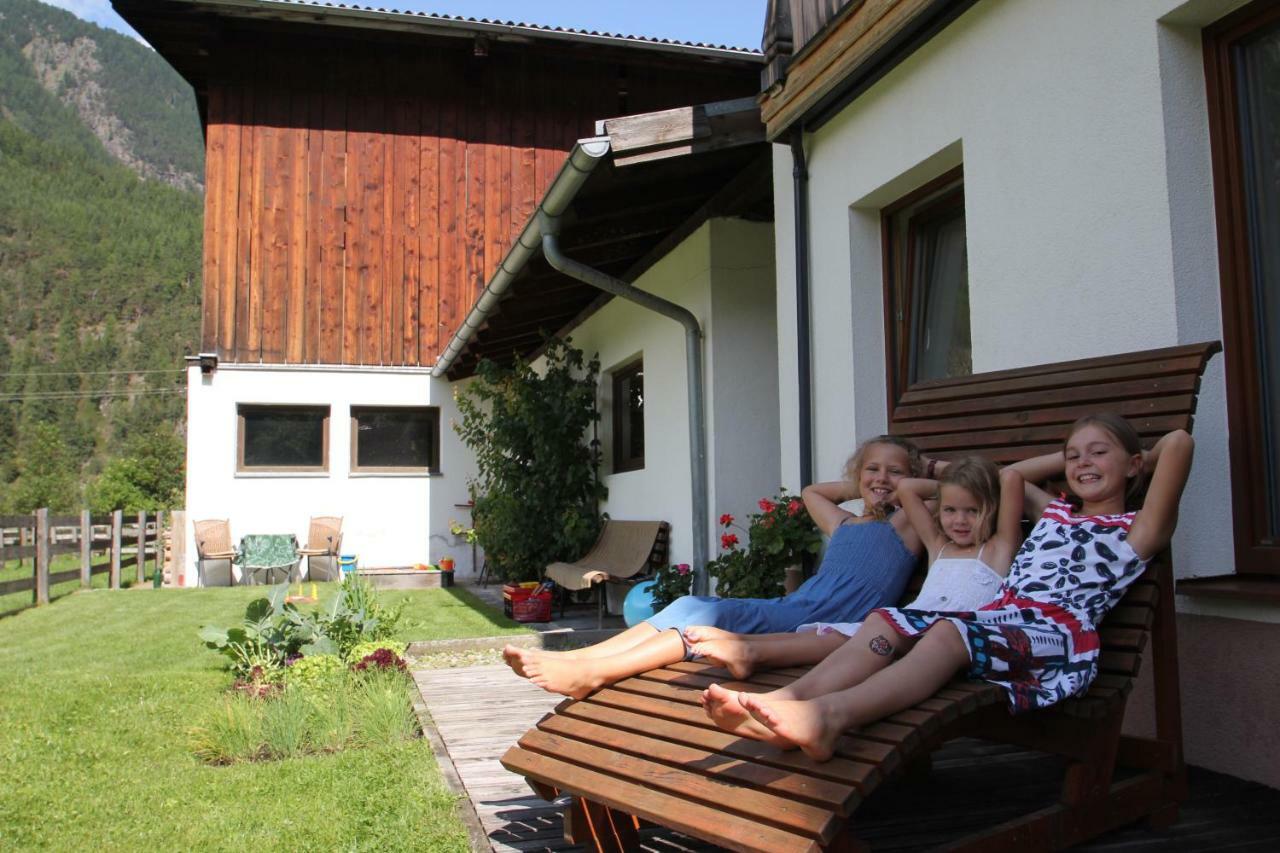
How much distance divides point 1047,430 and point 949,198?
171 cm

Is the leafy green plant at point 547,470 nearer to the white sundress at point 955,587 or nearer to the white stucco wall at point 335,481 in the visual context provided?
the white stucco wall at point 335,481

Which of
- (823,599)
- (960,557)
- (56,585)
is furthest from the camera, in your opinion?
(56,585)

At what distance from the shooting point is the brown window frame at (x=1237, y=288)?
2.91 metres

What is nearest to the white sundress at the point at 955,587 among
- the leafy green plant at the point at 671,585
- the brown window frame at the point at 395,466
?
the leafy green plant at the point at 671,585

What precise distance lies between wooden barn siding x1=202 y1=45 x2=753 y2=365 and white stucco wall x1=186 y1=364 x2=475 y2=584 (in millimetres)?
312

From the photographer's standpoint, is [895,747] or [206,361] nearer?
[895,747]

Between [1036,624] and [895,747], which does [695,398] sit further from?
[895,747]

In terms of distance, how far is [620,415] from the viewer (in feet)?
31.6

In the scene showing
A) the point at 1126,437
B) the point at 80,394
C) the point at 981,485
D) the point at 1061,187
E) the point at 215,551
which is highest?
the point at 80,394

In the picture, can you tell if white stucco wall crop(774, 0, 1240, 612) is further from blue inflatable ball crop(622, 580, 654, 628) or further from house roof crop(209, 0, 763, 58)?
house roof crop(209, 0, 763, 58)

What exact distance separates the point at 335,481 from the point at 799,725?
12678mm

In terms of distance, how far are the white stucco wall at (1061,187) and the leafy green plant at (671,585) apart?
2.20 metres

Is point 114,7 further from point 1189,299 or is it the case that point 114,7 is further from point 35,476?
point 35,476

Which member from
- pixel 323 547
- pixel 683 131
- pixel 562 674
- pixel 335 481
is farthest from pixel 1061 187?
pixel 335 481
